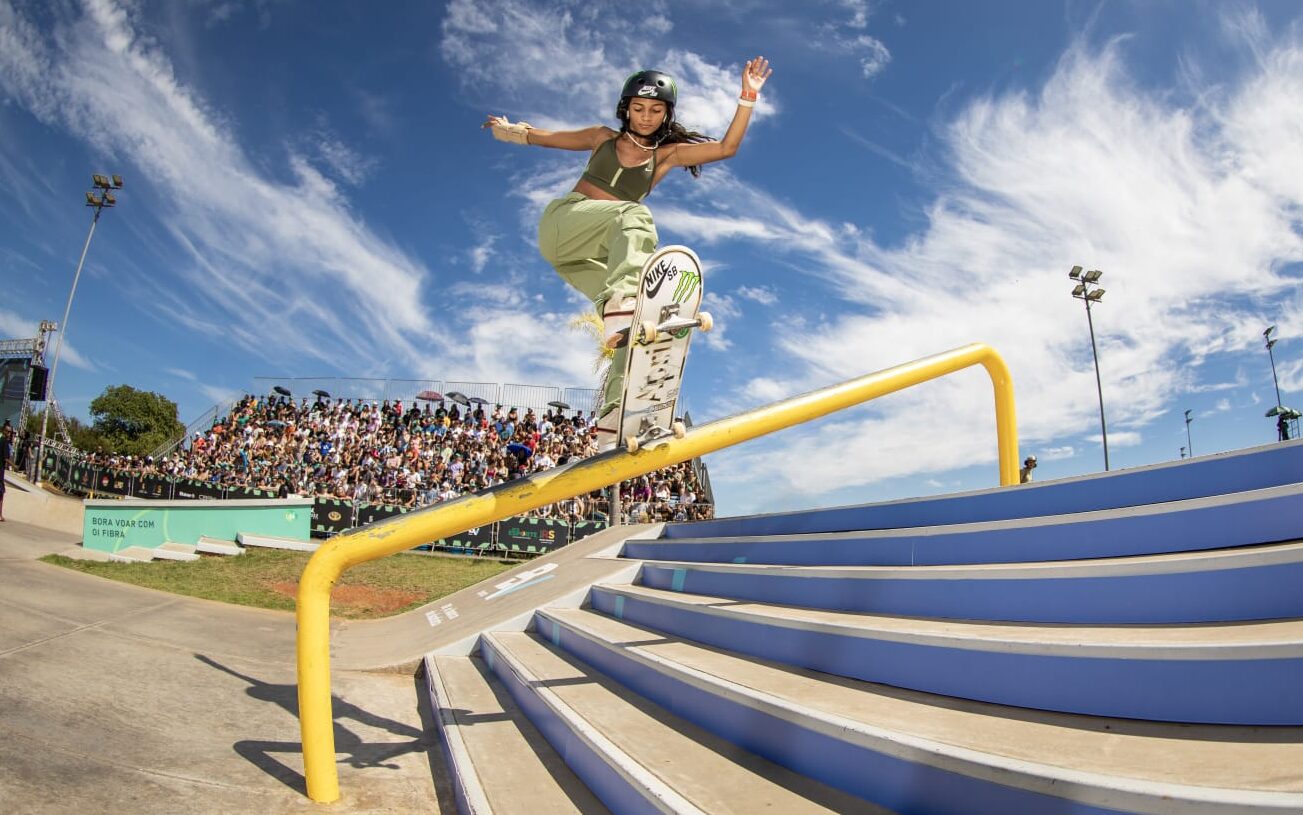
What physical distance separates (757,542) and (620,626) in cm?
115

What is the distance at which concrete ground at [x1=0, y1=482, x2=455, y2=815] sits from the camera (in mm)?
2627

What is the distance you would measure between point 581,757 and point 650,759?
0.46 meters

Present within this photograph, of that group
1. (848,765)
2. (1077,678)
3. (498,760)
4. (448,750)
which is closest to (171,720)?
(448,750)

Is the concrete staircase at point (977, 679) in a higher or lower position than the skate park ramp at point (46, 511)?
higher

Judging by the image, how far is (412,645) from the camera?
6211 millimetres

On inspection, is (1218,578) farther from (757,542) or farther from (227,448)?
(227,448)

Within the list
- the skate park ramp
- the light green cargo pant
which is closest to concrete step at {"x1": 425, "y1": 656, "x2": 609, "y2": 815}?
the light green cargo pant

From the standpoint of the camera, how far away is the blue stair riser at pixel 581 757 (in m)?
2.19

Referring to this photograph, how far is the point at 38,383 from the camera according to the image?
32406 millimetres

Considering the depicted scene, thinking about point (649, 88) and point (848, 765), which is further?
point (649, 88)

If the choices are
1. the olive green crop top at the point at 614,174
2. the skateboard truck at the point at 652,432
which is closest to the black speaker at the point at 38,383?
the olive green crop top at the point at 614,174

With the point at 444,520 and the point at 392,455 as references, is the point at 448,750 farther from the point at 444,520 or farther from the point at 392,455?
the point at 392,455

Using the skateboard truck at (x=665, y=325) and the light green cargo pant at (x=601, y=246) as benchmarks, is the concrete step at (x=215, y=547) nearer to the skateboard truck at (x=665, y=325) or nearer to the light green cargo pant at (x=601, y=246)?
the light green cargo pant at (x=601, y=246)

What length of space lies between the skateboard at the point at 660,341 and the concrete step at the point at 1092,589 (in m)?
1.15
